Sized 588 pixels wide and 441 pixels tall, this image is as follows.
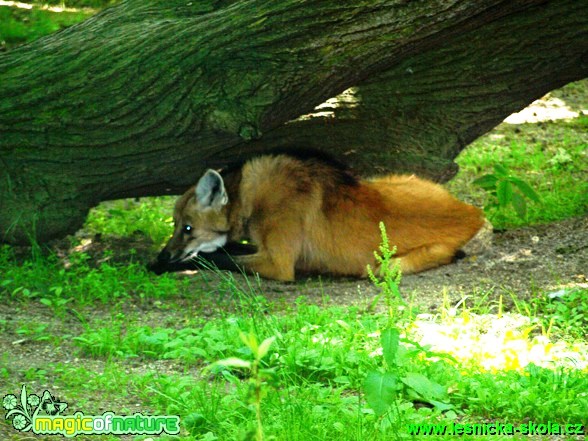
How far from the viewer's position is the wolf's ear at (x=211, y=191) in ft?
21.2

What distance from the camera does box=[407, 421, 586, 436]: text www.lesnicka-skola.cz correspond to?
354cm

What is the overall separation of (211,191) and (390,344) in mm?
3378

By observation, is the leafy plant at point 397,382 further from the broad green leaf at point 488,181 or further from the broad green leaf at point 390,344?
the broad green leaf at point 488,181

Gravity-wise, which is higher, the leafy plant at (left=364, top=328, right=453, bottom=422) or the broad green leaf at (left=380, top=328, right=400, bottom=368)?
Answer: the broad green leaf at (left=380, top=328, right=400, bottom=368)

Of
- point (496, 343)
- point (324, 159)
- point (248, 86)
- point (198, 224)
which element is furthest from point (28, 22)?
point (496, 343)

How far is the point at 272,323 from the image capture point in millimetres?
4680

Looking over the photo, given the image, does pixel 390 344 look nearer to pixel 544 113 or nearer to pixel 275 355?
pixel 275 355

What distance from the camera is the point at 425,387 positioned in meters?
3.84

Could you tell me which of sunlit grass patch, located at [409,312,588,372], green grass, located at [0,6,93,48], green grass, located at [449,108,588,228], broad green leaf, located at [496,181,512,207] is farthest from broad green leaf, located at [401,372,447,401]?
green grass, located at [0,6,93,48]

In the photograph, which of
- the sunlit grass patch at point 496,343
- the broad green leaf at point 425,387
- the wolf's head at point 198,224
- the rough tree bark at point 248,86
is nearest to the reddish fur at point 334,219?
the wolf's head at point 198,224

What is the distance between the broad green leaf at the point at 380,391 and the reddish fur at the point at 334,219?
10.1ft

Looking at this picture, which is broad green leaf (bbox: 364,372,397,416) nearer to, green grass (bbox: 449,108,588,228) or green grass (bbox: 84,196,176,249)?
green grass (bbox: 84,196,176,249)

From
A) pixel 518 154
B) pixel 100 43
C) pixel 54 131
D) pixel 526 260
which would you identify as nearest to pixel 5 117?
pixel 54 131

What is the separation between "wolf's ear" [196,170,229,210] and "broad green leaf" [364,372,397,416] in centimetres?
334
